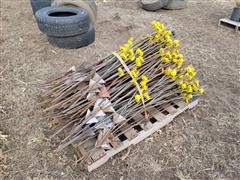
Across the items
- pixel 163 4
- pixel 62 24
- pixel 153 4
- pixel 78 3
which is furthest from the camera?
pixel 163 4

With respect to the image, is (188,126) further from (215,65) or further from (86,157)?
(215,65)

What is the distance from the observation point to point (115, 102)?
86.3 inches

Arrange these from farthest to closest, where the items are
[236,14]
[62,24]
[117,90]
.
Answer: [236,14]
[62,24]
[117,90]

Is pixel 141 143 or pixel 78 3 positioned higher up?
pixel 78 3

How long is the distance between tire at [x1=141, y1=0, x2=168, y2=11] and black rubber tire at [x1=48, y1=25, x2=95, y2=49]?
1.94 metres

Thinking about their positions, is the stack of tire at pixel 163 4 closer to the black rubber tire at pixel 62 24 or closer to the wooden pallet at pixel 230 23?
the wooden pallet at pixel 230 23

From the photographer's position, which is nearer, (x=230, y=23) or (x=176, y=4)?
(x=230, y=23)

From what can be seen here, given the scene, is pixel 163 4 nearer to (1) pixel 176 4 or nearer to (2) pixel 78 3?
(1) pixel 176 4

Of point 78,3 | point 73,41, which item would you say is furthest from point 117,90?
point 78,3

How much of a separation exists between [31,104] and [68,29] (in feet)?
4.22

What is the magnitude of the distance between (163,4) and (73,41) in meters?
2.60

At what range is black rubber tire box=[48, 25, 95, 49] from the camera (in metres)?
3.62

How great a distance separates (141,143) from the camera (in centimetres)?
231

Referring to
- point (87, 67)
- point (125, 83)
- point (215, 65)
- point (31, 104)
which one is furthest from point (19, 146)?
point (215, 65)
